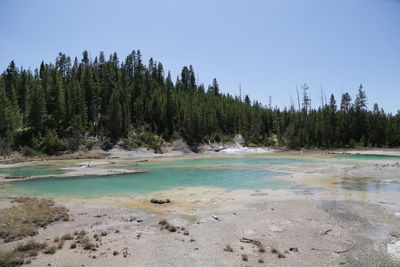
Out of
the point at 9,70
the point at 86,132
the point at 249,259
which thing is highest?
the point at 9,70

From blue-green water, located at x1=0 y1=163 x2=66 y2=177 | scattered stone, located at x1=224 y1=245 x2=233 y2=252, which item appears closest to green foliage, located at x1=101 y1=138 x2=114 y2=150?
blue-green water, located at x1=0 y1=163 x2=66 y2=177

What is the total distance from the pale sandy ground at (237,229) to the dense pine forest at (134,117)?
193 ft

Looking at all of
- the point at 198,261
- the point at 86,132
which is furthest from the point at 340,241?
the point at 86,132

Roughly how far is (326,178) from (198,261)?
26315mm

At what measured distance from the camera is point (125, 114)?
9375cm

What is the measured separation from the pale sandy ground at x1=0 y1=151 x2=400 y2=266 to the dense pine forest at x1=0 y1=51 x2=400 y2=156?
193 feet

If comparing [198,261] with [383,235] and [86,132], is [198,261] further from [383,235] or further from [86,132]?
[86,132]

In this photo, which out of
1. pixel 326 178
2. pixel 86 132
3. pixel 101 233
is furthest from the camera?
pixel 86 132

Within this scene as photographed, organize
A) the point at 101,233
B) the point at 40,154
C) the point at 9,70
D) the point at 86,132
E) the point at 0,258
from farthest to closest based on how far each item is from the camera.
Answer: the point at 9,70
the point at 86,132
the point at 40,154
the point at 101,233
the point at 0,258

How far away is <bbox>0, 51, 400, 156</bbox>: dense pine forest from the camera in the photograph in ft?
256

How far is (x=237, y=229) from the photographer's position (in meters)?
14.8

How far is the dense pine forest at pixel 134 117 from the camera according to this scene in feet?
256

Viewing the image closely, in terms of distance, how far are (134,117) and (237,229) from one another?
306ft

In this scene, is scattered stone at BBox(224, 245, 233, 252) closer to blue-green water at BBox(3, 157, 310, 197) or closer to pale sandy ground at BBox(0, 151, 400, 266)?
pale sandy ground at BBox(0, 151, 400, 266)
